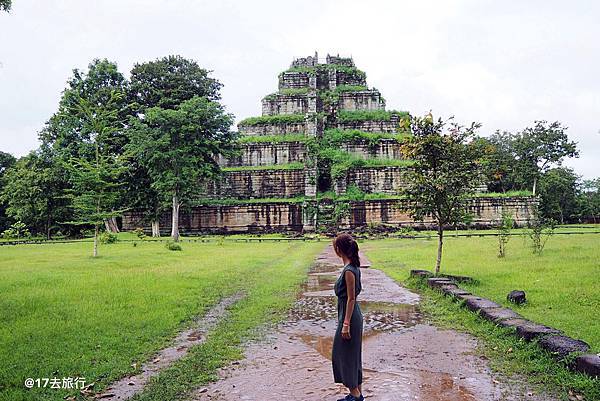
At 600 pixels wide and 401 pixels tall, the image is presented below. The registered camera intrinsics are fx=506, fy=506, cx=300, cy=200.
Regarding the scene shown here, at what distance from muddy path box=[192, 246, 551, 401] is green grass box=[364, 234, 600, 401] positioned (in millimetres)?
364

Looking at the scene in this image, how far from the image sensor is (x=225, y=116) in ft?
107

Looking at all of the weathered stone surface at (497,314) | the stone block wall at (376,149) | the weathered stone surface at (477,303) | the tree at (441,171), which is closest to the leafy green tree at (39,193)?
the stone block wall at (376,149)

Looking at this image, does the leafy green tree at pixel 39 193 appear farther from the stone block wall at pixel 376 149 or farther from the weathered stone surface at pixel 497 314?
the weathered stone surface at pixel 497 314

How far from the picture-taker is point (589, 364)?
5191 millimetres

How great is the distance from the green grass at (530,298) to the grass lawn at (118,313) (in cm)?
327

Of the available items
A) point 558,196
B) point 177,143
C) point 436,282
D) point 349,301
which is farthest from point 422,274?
point 558,196

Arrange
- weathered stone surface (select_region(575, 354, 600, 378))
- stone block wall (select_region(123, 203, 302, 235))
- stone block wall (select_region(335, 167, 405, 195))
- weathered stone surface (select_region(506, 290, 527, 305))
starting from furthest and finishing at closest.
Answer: stone block wall (select_region(335, 167, 405, 195))
stone block wall (select_region(123, 203, 302, 235))
weathered stone surface (select_region(506, 290, 527, 305))
weathered stone surface (select_region(575, 354, 600, 378))

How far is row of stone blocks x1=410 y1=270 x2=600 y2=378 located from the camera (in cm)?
531

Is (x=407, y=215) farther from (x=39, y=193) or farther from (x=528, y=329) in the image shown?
(x=528, y=329)

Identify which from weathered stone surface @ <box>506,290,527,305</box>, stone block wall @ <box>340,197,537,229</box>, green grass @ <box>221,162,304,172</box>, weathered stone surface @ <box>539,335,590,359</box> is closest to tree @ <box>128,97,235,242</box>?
green grass @ <box>221,162,304,172</box>

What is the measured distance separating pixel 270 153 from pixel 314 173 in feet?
14.5

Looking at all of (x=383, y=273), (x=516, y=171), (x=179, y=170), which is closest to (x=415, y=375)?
(x=383, y=273)

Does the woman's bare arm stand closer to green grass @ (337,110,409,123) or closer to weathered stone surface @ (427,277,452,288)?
weathered stone surface @ (427,277,452,288)

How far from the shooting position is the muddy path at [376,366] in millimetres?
5223
